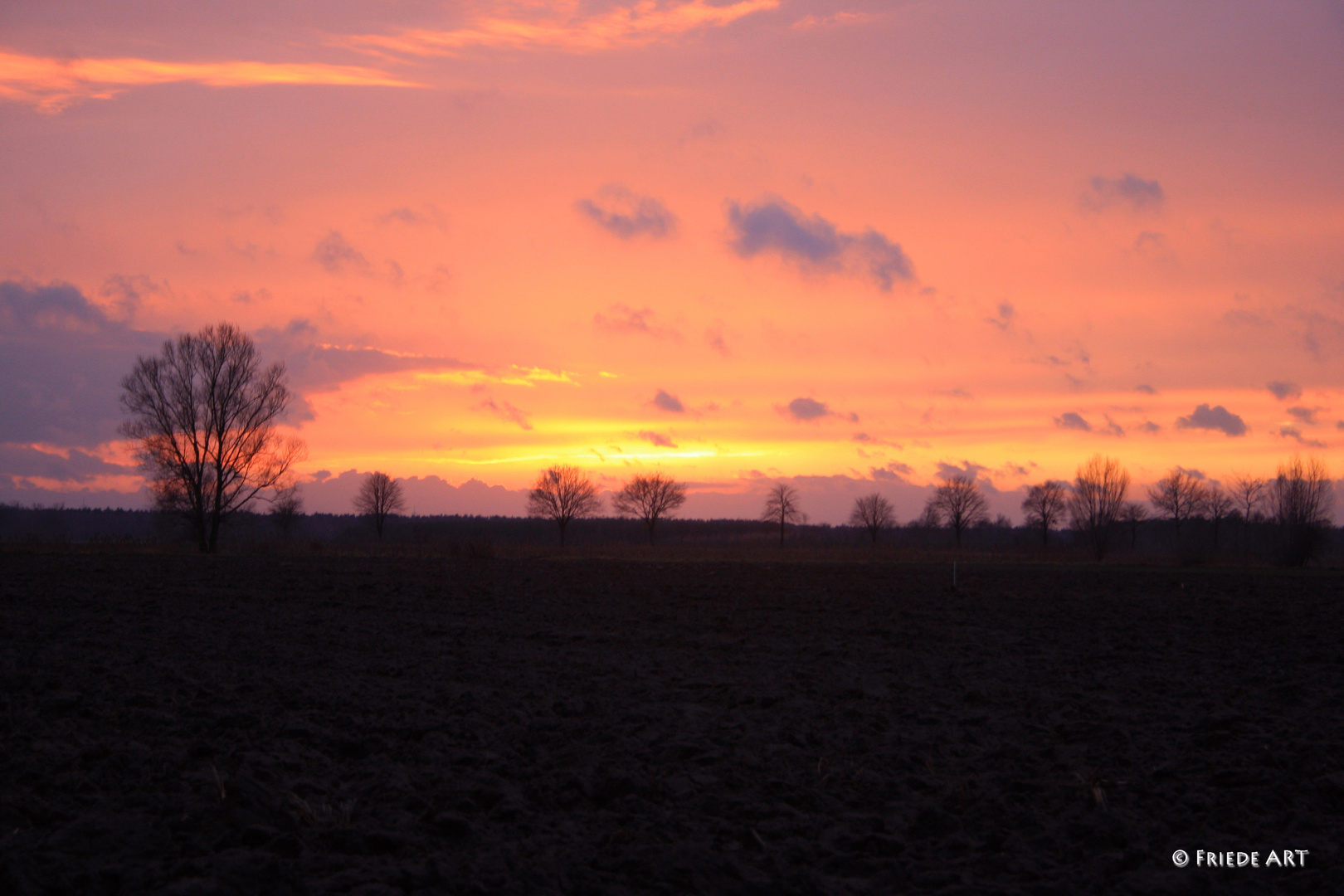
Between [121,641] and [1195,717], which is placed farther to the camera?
[121,641]

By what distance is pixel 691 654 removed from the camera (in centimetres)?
1327

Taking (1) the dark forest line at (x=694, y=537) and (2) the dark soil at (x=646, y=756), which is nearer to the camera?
(2) the dark soil at (x=646, y=756)

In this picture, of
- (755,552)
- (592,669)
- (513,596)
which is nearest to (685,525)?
(755,552)

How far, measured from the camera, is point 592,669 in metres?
11.8

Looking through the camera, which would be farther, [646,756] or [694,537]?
[694,537]

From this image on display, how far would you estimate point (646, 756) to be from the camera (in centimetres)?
770

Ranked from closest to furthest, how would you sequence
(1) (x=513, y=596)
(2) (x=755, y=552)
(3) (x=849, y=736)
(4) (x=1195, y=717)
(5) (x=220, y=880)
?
(5) (x=220, y=880) < (3) (x=849, y=736) < (4) (x=1195, y=717) < (1) (x=513, y=596) < (2) (x=755, y=552)

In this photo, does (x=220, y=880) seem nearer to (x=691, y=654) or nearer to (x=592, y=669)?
(x=592, y=669)

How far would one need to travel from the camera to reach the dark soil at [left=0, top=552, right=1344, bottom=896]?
5.25 metres

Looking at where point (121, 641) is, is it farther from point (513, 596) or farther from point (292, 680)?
point (513, 596)

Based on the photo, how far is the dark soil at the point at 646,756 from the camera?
5.25m

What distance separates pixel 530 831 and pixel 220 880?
1.98m

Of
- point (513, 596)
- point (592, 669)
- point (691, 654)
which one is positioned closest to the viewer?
point (592, 669)

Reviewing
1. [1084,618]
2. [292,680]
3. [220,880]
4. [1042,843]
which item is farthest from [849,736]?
[1084,618]
